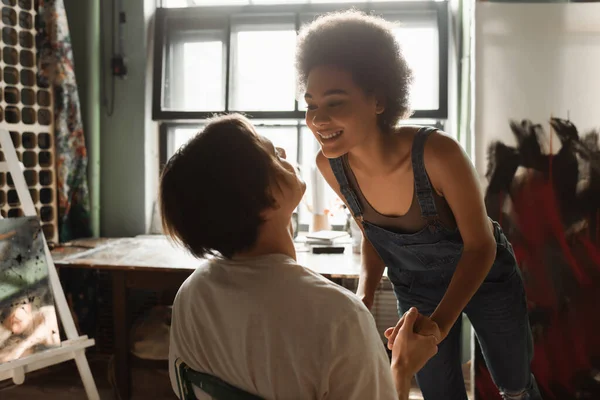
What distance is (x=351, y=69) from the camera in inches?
44.0

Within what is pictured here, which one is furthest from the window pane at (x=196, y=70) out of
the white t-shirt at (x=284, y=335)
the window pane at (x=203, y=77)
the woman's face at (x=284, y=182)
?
the white t-shirt at (x=284, y=335)

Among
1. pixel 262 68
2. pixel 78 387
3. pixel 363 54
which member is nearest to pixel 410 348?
pixel 363 54

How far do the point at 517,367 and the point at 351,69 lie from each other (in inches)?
38.4

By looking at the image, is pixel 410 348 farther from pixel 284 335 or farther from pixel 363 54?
pixel 363 54

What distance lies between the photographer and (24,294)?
1.98 meters

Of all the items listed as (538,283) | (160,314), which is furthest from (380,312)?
(160,314)

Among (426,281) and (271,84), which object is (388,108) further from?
(271,84)

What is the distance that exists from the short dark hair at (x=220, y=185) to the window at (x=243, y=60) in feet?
6.47

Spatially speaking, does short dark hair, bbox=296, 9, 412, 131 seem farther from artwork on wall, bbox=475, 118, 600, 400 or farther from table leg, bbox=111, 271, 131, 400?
table leg, bbox=111, 271, 131, 400

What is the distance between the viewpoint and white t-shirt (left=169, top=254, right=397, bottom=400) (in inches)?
29.7

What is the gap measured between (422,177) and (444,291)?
1.26ft

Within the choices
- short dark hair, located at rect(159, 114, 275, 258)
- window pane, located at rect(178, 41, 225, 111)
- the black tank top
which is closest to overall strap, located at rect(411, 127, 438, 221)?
the black tank top

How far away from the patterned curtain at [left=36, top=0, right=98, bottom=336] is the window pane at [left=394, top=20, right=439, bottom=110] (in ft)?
5.91

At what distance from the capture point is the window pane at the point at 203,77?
116 inches
